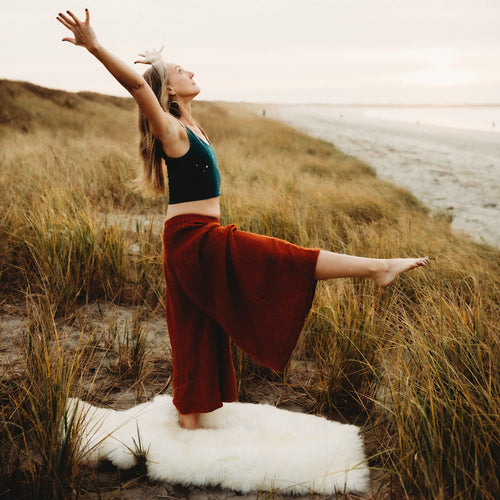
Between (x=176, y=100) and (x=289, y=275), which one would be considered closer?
(x=289, y=275)

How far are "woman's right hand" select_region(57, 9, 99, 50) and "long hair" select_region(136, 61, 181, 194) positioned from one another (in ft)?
1.77

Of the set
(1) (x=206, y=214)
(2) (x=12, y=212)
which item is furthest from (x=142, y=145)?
(2) (x=12, y=212)

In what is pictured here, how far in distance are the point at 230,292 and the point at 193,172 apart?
0.62m

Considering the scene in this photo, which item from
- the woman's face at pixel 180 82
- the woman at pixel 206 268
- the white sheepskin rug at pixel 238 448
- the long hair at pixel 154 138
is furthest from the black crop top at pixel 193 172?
the white sheepskin rug at pixel 238 448

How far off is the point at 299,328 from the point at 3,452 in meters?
1.38

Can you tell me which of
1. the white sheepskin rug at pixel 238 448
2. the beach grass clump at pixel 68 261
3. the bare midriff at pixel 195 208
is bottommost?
the white sheepskin rug at pixel 238 448

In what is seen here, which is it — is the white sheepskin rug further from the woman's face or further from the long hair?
the woman's face

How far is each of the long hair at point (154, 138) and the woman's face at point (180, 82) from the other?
3 centimetres

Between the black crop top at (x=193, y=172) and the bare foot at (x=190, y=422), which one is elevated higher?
the black crop top at (x=193, y=172)

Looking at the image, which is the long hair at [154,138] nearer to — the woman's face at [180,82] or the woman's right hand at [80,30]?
the woman's face at [180,82]

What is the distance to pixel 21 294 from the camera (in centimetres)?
357

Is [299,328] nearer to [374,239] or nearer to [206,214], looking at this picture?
[206,214]

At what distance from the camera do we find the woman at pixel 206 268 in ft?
7.03

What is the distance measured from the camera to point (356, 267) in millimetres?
2133
